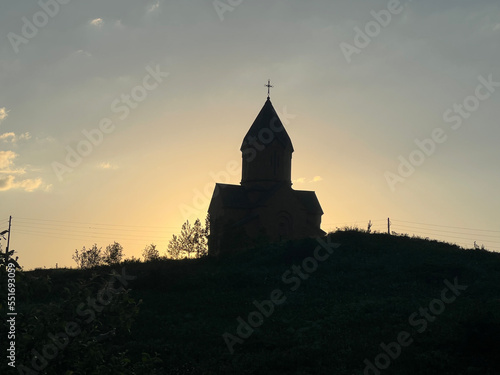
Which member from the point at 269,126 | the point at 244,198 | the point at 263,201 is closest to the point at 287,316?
the point at 263,201

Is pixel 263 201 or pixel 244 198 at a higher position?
pixel 244 198

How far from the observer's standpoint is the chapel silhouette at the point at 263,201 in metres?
46.7

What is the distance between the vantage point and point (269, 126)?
50.6 meters

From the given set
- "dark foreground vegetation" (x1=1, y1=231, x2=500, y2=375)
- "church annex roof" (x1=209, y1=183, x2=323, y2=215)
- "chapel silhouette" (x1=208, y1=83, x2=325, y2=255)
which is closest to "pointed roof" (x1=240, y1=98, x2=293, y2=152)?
"chapel silhouette" (x1=208, y1=83, x2=325, y2=255)

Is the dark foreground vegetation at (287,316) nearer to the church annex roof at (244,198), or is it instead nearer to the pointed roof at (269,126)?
the church annex roof at (244,198)

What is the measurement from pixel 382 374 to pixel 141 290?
A: 17.3m

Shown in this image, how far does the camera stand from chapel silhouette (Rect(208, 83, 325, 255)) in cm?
4669

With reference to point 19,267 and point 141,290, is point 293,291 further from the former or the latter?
point 19,267

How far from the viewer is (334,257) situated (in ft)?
115

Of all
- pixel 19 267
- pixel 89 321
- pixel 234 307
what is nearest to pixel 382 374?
pixel 234 307

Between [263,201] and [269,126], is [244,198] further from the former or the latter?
[269,126]

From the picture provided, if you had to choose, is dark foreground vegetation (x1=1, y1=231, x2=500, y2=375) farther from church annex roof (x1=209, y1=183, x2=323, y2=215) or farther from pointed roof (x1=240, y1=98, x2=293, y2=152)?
pointed roof (x1=240, y1=98, x2=293, y2=152)

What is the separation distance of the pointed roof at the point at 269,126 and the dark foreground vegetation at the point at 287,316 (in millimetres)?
15188

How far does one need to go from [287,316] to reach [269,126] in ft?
95.8
